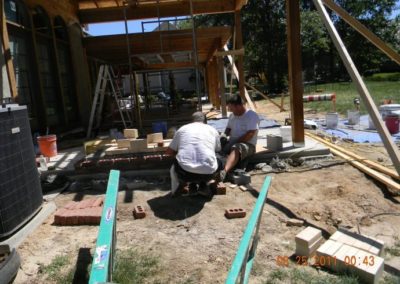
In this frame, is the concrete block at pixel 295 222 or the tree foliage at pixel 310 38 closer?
the concrete block at pixel 295 222

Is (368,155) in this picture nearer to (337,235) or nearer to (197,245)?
(337,235)

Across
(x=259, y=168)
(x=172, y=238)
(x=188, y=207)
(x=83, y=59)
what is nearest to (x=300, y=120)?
(x=259, y=168)

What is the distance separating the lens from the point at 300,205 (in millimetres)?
4586

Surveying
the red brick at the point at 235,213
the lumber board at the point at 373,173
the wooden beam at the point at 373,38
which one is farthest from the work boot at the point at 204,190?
the wooden beam at the point at 373,38

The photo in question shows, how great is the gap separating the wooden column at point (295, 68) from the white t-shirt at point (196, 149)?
2.10m

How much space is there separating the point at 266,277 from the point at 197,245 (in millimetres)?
814

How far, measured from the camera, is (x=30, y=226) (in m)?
4.02

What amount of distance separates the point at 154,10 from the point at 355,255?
8863 millimetres

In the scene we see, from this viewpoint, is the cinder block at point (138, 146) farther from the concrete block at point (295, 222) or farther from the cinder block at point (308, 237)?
the cinder block at point (308, 237)

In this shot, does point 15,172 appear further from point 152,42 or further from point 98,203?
point 152,42

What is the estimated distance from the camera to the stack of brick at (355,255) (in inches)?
116

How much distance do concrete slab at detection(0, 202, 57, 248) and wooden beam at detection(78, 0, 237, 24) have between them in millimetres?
6839

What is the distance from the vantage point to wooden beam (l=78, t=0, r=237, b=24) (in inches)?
402

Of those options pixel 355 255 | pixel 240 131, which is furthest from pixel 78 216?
pixel 355 255
